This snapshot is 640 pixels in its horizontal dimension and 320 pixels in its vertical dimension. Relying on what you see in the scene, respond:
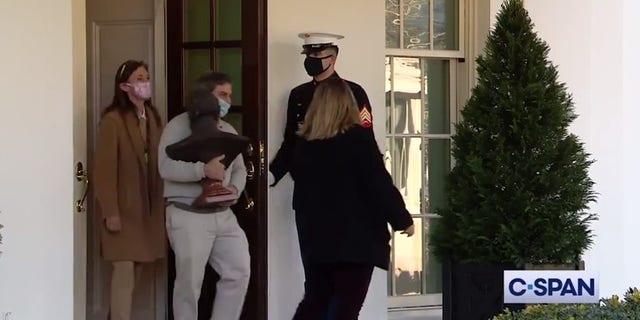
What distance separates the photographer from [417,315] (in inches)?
251

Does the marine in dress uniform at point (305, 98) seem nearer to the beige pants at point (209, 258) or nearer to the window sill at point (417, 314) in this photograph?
the beige pants at point (209, 258)

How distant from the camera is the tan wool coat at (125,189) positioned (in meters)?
5.21

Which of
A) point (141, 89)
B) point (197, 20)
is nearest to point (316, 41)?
point (197, 20)

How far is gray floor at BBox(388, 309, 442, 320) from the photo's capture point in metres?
6.30

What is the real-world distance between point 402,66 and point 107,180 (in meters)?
2.21

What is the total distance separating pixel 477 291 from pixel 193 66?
83.2 inches

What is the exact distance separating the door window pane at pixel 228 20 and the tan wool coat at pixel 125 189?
0.72 meters

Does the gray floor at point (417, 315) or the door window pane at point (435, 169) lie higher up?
the door window pane at point (435, 169)

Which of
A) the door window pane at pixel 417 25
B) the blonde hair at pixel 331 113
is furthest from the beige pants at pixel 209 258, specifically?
the door window pane at pixel 417 25

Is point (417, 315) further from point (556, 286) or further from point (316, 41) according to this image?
point (556, 286)

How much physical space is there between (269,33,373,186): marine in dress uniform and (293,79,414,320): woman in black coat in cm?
57

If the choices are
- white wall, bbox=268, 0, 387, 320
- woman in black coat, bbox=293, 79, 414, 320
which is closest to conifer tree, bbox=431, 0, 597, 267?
woman in black coat, bbox=293, 79, 414, 320

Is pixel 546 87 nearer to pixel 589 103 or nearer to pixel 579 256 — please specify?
pixel 579 256
